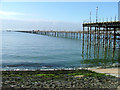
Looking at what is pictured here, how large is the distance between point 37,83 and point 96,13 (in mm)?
32453

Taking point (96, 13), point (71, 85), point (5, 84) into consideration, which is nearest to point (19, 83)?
point (5, 84)

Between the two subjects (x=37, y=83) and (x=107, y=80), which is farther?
(x=107, y=80)

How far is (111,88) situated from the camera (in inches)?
483

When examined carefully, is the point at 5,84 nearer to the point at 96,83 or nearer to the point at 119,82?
the point at 96,83

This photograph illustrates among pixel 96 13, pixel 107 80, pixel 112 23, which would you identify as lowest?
pixel 107 80

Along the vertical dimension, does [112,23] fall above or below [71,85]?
above

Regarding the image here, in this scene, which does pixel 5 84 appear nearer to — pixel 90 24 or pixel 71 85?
pixel 71 85

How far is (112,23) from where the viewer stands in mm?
31422

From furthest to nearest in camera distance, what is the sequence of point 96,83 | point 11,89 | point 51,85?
point 96,83 → point 51,85 → point 11,89

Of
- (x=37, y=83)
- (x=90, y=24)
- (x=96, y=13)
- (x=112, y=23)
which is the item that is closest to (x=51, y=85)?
(x=37, y=83)

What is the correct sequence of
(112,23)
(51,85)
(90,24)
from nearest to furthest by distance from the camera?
(51,85) → (112,23) → (90,24)

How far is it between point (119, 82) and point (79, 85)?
11.2ft

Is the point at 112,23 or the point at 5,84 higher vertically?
the point at 112,23

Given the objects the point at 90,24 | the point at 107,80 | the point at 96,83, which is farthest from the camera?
the point at 90,24
